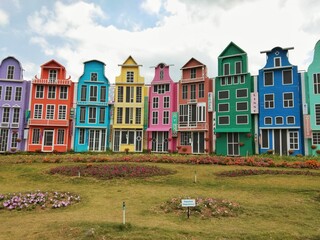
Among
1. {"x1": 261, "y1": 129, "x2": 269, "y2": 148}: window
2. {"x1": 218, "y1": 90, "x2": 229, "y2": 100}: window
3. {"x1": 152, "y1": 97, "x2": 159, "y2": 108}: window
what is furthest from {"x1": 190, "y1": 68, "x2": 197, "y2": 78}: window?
A: {"x1": 261, "y1": 129, "x2": 269, "y2": 148}: window

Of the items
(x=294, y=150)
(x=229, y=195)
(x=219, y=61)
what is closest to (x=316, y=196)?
(x=229, y=195)

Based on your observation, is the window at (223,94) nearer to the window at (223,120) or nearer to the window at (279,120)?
the window at (223,120)

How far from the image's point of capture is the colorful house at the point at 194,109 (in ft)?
112

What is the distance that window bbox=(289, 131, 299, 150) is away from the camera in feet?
97.1

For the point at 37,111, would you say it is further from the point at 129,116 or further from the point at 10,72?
the point at 129,116

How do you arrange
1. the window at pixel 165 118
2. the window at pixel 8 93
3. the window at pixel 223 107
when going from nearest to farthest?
the window at pixel 223 107
the window at pixel 165 118
the window at pixel 8 93

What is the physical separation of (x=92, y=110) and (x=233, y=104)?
742 inches

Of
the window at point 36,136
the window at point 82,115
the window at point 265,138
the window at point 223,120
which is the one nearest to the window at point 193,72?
the window at point 223,120


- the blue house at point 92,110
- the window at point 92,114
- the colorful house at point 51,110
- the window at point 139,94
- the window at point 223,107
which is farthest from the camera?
the window at point 139,94

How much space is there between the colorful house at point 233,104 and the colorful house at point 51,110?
65.4 feet

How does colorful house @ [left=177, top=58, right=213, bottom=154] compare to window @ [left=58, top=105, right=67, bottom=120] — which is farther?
window @ [left=58, top=105, right=67, bottom=120]

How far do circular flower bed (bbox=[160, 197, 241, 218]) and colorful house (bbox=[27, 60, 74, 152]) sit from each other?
2830 centimetres

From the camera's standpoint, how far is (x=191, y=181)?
15.5 meters

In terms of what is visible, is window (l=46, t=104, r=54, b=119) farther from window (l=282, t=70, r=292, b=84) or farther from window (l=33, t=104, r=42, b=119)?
window (l=282, t=70, r=292, b=84)
